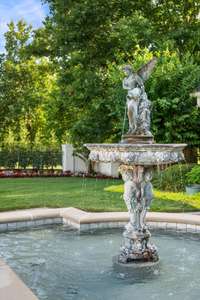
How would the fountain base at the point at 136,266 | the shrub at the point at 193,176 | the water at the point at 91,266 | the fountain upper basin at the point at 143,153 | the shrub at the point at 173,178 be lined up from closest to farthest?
the water at the point at 91,266
the fountain upper basin at the point at 143,153
the fountain base at the point at 136,266
the shrub at the point at 193,176
the shrub at the point at 173,178

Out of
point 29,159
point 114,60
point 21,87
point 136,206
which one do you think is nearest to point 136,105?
point 136,206

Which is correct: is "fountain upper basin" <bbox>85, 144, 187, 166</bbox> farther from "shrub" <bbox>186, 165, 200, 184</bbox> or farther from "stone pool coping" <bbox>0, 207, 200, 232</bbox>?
"shrub" <bbox>186, 165, 200, 184</bbox>

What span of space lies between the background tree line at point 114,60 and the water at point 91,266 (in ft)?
34.0

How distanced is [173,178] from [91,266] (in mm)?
9706

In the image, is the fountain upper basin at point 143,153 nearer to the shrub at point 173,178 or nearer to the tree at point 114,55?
the shrub at point 173,178

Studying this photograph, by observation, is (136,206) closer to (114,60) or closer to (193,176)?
(193,176)

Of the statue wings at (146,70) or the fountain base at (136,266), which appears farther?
the statue wings at (146,70)

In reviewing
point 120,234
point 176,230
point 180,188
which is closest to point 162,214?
point 176,230

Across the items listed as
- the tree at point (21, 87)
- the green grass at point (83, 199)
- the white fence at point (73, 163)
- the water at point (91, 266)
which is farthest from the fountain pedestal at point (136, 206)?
the tree at point (21, 87)

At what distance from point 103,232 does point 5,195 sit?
6176mm

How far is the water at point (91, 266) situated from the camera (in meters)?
5.88

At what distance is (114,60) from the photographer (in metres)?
23.1

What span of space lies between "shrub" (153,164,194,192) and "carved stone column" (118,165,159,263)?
907cm

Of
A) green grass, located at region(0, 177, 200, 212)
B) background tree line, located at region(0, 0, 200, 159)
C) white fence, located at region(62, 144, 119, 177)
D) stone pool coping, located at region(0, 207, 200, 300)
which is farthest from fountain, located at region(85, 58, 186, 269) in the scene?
white fence, located at region(62, 144, 119, 177)
